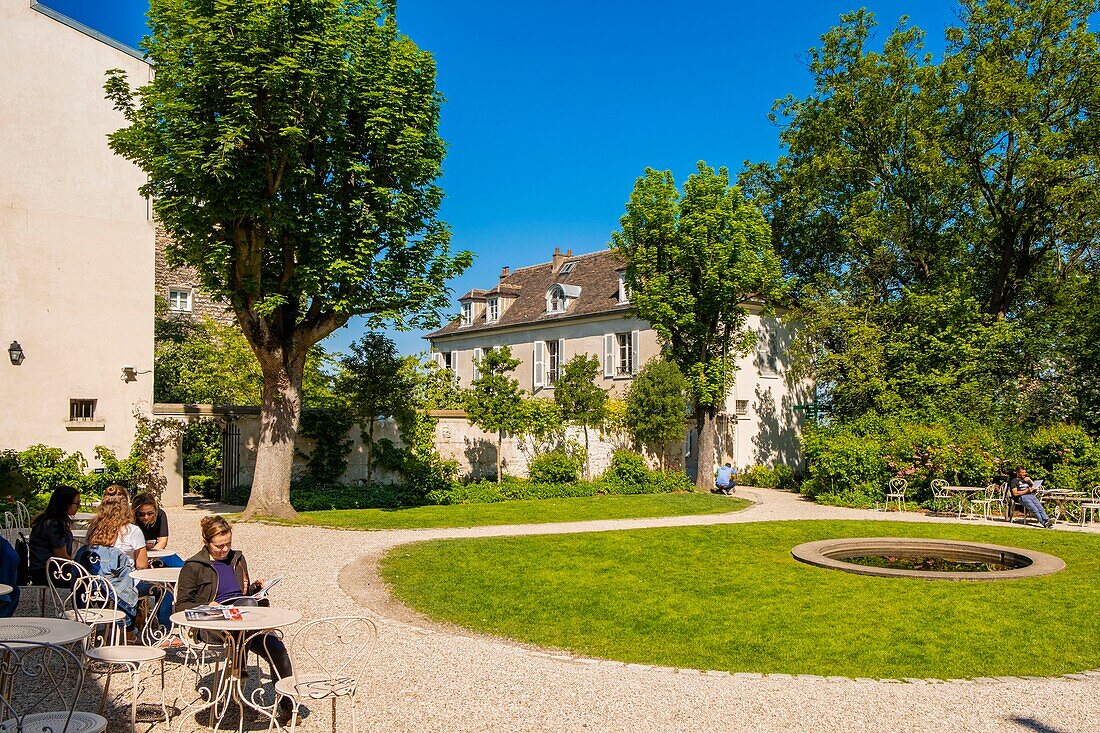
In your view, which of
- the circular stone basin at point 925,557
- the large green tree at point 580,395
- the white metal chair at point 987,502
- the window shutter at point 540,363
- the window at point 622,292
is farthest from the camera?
the window shutter at point 540,363

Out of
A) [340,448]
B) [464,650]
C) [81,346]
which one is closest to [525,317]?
[340,448]

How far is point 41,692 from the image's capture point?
6.48m

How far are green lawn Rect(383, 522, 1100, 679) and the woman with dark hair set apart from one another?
13.2 ft

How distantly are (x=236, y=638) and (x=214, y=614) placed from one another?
228mm

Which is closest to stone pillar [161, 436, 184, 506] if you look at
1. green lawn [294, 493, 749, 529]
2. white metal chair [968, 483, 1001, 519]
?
green lawn [294, 493, 749, 529]

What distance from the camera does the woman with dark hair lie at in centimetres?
841

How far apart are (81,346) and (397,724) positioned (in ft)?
56.5

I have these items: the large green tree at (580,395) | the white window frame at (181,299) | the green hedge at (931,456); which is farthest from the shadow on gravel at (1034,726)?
the white window frame at (181,299)

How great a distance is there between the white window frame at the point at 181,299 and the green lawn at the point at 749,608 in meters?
26.7

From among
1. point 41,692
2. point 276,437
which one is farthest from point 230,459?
point 41,692

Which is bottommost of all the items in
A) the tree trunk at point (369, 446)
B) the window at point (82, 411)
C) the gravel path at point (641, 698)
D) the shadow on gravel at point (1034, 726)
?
the shadow on gravel at point (1034, 726)

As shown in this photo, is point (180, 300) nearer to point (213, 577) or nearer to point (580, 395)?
point (580, 395)

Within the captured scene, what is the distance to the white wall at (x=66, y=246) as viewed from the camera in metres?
19.0

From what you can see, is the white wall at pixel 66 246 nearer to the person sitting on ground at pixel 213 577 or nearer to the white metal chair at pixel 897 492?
the person sitting on ground at pixel 213 577
